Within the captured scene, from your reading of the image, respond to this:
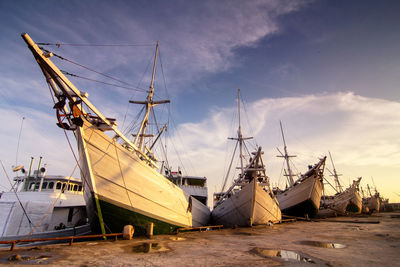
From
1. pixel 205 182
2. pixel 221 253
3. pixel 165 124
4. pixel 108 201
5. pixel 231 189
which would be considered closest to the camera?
pixel 221 253

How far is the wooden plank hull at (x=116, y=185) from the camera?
8.20m

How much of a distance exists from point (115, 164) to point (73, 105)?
3144 mm

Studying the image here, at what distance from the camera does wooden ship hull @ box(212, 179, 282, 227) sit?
45.4ft

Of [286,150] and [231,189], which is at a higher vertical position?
[286,150]

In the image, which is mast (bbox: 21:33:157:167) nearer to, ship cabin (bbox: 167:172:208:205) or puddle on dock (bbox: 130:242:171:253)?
puddle on dock (bbox: 130:242:171:253)

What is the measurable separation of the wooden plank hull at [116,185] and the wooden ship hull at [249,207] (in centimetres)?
661

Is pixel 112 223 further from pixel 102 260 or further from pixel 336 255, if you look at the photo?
pixel 336 255

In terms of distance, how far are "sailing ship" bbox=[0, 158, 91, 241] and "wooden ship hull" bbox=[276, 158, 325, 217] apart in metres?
22.5

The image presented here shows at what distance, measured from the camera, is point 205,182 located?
83.3 feet

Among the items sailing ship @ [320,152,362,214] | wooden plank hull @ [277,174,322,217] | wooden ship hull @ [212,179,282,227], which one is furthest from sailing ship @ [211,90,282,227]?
sailing ship @ [320,152,362,214]

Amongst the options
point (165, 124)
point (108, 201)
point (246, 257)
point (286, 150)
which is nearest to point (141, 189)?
point (108, 201)

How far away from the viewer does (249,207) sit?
13938 millimetres

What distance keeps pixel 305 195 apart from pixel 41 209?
2518 centimetres

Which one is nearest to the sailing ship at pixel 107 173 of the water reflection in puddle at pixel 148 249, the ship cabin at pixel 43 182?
the water reflection in puddle at pixel 148 249
